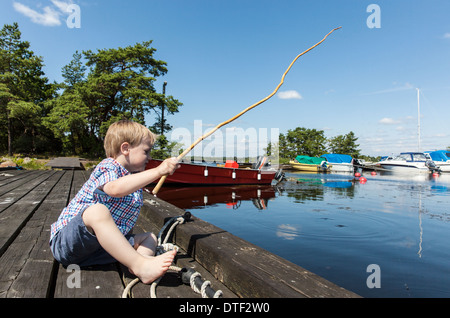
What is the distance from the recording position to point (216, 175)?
14656 mm

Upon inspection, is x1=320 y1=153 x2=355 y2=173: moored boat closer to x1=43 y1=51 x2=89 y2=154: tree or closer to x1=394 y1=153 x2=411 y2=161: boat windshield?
x1=394 y1=153 x2=411 y2=161: boat windshield

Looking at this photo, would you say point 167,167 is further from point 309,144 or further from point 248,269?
point 309,144

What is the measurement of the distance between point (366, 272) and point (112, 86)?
2560 cm

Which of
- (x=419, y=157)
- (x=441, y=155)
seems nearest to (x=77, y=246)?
(x=419, y=157)

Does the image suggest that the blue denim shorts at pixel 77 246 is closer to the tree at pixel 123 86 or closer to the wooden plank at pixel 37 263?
the wooden plank at pixel 37 263

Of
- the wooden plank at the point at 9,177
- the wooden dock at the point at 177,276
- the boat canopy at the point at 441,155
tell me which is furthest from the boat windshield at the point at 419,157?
the wooden dock at the point at 177,276

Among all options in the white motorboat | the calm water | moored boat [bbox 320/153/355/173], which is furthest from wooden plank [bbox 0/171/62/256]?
the white motorboat

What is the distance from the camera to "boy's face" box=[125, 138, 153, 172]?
171 cm

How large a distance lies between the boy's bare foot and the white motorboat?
3518 centimetres

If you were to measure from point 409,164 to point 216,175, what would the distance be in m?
25.7

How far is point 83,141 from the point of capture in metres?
29.1

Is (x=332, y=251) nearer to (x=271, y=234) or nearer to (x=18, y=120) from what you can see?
(x=271, y=234)

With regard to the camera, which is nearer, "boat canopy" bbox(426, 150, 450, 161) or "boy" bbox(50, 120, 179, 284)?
"boy" bbox(50, 120, 179, 284)

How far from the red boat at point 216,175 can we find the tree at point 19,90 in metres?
19.3
